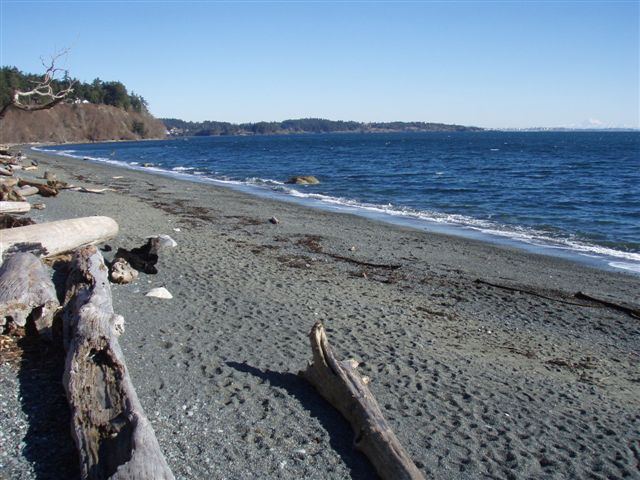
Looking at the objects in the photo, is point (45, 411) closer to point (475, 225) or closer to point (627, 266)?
point (627, 266)

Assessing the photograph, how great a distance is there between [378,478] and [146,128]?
162 m

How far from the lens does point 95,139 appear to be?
130m

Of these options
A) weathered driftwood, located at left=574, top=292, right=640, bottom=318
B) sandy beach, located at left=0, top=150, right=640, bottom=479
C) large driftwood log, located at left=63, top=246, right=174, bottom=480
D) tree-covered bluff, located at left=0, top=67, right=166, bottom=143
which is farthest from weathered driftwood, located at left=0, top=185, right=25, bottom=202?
tree-covered bluff, located at left=0, top=67, right=166, bottom=143

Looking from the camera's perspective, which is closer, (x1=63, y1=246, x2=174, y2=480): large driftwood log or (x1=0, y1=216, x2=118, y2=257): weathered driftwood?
(x1=63, y1=246, x2=174, y2=480): large driftwood log

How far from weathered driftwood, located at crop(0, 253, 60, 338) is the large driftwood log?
0.23 m

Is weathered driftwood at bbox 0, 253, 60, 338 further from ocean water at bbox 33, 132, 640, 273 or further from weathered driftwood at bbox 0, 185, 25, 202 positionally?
ocean water at bbox 33, 132, 640, 273

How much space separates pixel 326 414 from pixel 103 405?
201 cm

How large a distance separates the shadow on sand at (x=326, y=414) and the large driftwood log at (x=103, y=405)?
154 centimetres

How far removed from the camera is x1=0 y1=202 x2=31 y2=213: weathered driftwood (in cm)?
1249

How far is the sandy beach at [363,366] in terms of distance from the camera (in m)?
4.66

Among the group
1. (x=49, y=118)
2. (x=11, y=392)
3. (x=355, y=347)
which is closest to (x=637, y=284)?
(x=355, y=347)

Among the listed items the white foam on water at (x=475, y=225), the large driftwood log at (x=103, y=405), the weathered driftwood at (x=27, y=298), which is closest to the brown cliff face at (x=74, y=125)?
the white foam on water at (x=475, y=225)

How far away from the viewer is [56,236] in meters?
9.52

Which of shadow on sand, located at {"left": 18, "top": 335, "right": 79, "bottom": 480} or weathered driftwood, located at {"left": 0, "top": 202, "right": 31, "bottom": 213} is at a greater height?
weathered driftwood, located at {"left": 0, "top": 202, "right": 31, "bottom": 213}
